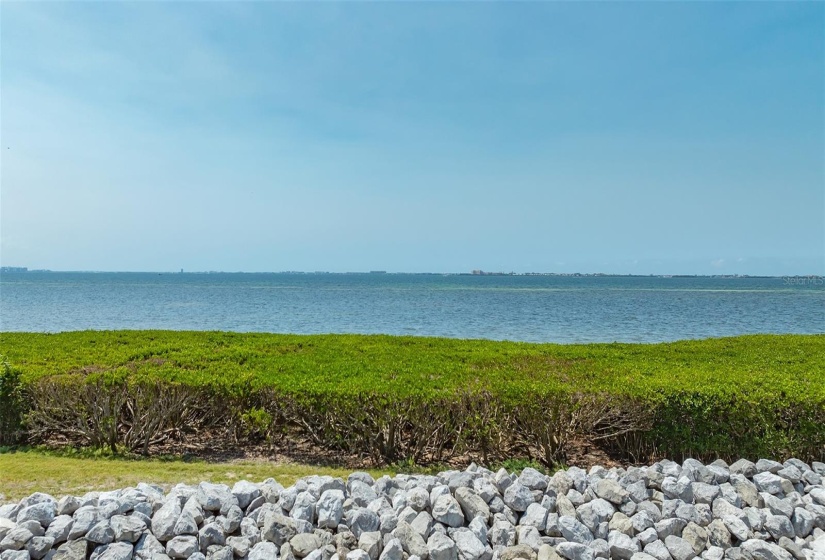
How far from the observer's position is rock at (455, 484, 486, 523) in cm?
352

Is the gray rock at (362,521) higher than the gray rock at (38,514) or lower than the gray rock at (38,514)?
lower

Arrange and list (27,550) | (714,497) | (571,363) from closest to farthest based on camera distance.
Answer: (27,550) → (714,497) → (571,363)

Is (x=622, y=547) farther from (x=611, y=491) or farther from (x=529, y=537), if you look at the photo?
(x=529, y=537)

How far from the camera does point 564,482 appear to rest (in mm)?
3910

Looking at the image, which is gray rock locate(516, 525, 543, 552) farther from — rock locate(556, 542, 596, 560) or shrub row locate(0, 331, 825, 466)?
shrub row locate(0, 331, 825, 466)

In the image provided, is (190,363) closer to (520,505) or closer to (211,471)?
(211,471)

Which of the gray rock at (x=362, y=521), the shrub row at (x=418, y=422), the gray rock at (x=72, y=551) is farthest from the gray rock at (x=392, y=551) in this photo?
the shrub row at (x=418, y=422)

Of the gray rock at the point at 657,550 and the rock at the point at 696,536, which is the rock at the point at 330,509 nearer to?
the gray rock at the point at 657,550

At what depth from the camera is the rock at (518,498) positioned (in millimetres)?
3635

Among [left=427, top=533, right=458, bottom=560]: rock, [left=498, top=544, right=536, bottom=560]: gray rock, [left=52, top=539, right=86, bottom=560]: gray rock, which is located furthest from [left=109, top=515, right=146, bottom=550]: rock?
[left=498, top=544, right=536, bottom=560]: gray rock

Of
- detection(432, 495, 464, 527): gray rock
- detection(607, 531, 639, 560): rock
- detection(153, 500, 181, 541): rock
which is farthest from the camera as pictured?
detection(432, 495, 464, 527): gray rock

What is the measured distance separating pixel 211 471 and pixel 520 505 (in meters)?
3.63

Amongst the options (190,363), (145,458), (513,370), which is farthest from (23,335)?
(513,370)

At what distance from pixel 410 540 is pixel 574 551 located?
3.64ft
